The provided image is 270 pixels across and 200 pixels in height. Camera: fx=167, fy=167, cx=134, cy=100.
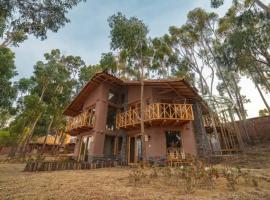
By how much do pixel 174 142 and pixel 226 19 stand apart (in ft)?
44.8

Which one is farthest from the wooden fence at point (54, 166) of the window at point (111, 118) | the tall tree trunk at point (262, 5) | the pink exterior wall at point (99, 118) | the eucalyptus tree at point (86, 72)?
the eucalyptus tree at point (86, 72)

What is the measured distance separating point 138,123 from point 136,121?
301 millimetres

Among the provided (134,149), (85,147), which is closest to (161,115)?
(134,149)

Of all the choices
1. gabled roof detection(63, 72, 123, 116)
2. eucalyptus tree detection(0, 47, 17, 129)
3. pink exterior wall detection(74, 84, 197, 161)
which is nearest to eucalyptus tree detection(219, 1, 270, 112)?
pink exterior wall detection(74, 84, 197, 161)

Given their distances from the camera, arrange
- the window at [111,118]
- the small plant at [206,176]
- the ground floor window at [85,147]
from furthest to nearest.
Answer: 1. the window at [111,118]
2. the ground floor window at [85,147]
3. the small plant at [206,176]

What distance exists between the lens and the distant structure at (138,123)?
12242 millimetres

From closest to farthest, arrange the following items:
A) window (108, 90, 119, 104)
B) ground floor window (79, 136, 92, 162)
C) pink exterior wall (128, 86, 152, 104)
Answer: pink exterior wall (128, 86, 152, 104) → ground floor window (79, 136, 92, 162) → window (108, 90, 119, 104)

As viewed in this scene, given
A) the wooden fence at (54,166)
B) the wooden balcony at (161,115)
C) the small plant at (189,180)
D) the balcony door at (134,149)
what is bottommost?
the small plant at (189,180)

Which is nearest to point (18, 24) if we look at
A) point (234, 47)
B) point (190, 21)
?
point (234, 47)

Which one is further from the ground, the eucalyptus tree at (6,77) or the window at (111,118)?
the eucalyptus tree at (6,77)

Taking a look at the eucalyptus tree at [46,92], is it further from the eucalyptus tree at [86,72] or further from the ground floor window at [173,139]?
the ground floor window at [173,139]

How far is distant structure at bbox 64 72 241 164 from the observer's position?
40.2ft

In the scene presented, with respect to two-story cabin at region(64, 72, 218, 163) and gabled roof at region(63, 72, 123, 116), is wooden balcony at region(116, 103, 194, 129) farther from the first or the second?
gabled roof at region(63, 72, 123, 116)

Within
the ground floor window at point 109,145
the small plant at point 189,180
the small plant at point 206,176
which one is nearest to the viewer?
the small plant at point 189,180
